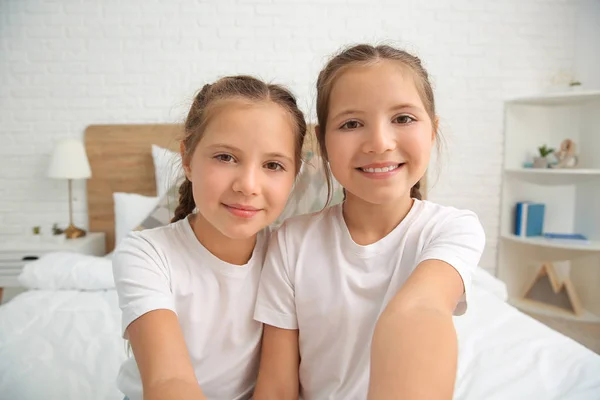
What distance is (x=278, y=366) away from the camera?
0.84m

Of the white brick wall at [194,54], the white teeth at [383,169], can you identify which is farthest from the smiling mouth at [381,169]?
the white brick wall at [194,54]

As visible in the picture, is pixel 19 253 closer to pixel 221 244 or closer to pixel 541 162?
pixel 221 244

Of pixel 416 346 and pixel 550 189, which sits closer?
pixel 416 346

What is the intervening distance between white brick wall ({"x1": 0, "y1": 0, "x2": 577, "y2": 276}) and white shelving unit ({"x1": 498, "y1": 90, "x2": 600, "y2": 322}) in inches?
9.6

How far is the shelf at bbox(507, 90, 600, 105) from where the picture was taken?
2679mm

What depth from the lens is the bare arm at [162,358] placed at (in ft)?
2.14

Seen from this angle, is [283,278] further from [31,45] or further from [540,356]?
[31,45]

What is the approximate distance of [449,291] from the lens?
2.22ft

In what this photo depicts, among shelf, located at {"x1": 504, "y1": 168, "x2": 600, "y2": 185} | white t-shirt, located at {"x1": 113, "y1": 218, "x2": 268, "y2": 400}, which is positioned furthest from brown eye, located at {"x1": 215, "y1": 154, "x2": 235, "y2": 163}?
shelf, located at {"x1": 504, "y1": 168, "x2": 600, "y2": 185}

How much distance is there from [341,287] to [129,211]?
200cm

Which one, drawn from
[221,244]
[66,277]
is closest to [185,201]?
[221,244]

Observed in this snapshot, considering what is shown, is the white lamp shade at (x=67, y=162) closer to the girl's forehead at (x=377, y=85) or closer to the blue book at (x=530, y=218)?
the girl's forehead at (x=377, y=85)

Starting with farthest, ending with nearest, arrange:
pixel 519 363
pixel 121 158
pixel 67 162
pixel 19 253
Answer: pixel 121 158 → pixel 67 162 → pixel 19 253 → pixel 519 363

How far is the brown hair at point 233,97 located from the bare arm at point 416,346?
40 centimetres
